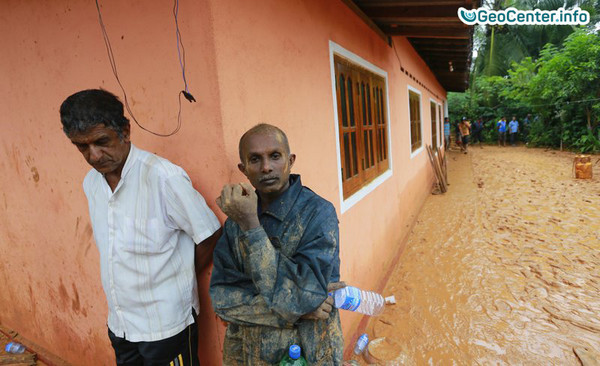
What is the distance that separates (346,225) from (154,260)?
1.80 meters

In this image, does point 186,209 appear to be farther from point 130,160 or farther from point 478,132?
point 478,132

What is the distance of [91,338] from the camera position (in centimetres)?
239

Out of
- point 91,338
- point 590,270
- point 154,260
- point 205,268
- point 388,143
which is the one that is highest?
point 388,143

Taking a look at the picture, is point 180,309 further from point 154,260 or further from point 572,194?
point 572,194

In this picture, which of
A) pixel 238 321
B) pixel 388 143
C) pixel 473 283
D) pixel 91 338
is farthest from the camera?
pixel 388 143

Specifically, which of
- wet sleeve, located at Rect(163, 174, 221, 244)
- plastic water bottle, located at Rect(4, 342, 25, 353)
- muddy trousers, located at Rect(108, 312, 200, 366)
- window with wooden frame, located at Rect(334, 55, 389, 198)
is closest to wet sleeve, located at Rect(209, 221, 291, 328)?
wet sleeve, located at Rect(163, 174, 221, 244)

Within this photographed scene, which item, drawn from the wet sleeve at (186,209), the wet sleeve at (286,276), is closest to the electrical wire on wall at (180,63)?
the wet sleeve at (186,209)

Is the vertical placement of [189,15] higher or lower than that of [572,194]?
higher

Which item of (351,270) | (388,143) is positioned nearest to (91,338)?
(351,270)

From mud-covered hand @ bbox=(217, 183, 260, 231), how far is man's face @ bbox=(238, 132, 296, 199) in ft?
0.48

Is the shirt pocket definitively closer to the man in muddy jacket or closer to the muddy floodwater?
the man in muddy jacket

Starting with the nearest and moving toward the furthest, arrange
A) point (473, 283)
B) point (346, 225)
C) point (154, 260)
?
1. point (154, 260)
2. point (346, 225)
3. point (473, 283)

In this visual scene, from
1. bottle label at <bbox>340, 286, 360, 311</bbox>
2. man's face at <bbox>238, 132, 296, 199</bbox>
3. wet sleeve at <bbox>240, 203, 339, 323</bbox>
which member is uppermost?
man's face at <bbox>238, 132, 296, 199</bbox>

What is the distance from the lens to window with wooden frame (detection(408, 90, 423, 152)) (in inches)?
261
